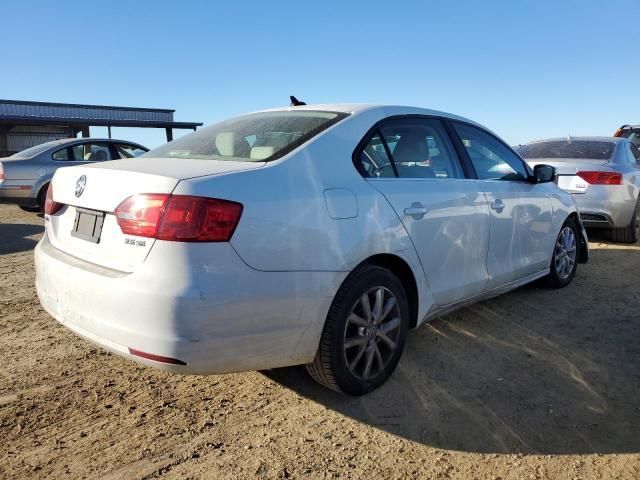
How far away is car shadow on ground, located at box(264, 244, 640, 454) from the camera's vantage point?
2.41m

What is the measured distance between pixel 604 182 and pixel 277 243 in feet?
18.4

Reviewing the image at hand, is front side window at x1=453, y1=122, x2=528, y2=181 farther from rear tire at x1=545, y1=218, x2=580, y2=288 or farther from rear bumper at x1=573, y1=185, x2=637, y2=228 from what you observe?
rear bumper at x1=573, y1=185, x2=637, y2=228

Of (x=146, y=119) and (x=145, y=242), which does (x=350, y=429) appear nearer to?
(x=145, y=242)

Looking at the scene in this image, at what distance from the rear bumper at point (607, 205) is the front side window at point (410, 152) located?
3.82 m

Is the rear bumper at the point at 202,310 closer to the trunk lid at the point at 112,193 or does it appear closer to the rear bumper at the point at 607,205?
the trunk lid at the point at 112,193

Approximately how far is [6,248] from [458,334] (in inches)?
236

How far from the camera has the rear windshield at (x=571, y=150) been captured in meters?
6.76

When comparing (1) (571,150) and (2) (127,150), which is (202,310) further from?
(2) (127,150)

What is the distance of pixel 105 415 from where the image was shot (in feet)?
8.38

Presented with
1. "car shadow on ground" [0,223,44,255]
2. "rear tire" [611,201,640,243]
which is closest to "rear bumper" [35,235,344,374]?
"car shadow on ground" [0,223,44,255]

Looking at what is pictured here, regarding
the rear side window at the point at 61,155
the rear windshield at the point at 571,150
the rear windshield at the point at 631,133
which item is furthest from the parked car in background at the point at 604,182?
the rear side window at the point at 61,155

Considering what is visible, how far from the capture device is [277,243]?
2.21 m

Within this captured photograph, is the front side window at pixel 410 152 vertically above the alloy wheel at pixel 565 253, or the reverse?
the front side window at pixel 410 152

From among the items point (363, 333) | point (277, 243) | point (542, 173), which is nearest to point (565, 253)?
point (542, 173)
